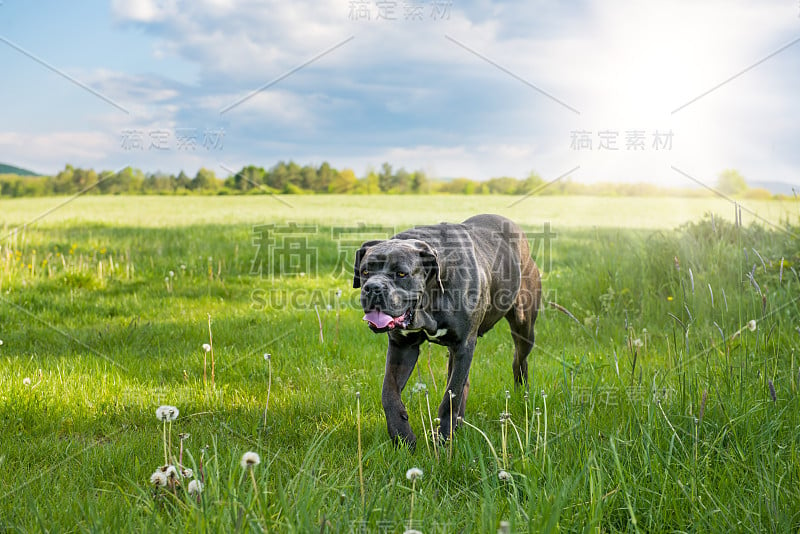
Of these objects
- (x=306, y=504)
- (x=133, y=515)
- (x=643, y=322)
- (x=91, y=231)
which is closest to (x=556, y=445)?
(x=306, y=504)

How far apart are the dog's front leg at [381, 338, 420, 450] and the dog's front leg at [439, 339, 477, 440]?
257 mm

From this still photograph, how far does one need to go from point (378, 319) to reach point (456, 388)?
3.11ft

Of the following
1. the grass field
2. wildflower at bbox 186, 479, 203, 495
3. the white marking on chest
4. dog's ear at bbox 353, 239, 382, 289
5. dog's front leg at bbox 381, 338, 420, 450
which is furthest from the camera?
dog's ear at bbox 353, 239, 382, 289

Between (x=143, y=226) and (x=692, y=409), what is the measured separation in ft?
55.7

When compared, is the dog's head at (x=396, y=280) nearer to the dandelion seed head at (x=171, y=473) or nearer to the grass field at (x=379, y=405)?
the grass field at (x=379, y=405)

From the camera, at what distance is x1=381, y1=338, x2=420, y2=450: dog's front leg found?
4598 mm

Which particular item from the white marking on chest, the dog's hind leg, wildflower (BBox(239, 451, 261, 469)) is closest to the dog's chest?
the white marking on chest

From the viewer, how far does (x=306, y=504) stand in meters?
2.99

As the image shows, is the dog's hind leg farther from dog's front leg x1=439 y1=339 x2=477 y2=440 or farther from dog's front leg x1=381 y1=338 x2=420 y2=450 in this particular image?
dog's front leg x1=381 y1=338 x2=420 y2=450

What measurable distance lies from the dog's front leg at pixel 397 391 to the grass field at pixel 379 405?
0.19m

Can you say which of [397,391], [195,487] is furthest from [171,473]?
[397,391]

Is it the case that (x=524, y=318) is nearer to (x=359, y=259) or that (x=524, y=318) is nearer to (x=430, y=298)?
(x=430, y=298)

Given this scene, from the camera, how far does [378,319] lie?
4320 millimetres

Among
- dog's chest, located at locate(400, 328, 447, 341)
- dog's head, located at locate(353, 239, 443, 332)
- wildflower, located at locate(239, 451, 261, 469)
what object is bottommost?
wildflower, located at locate(239, 451, 261, 469)
